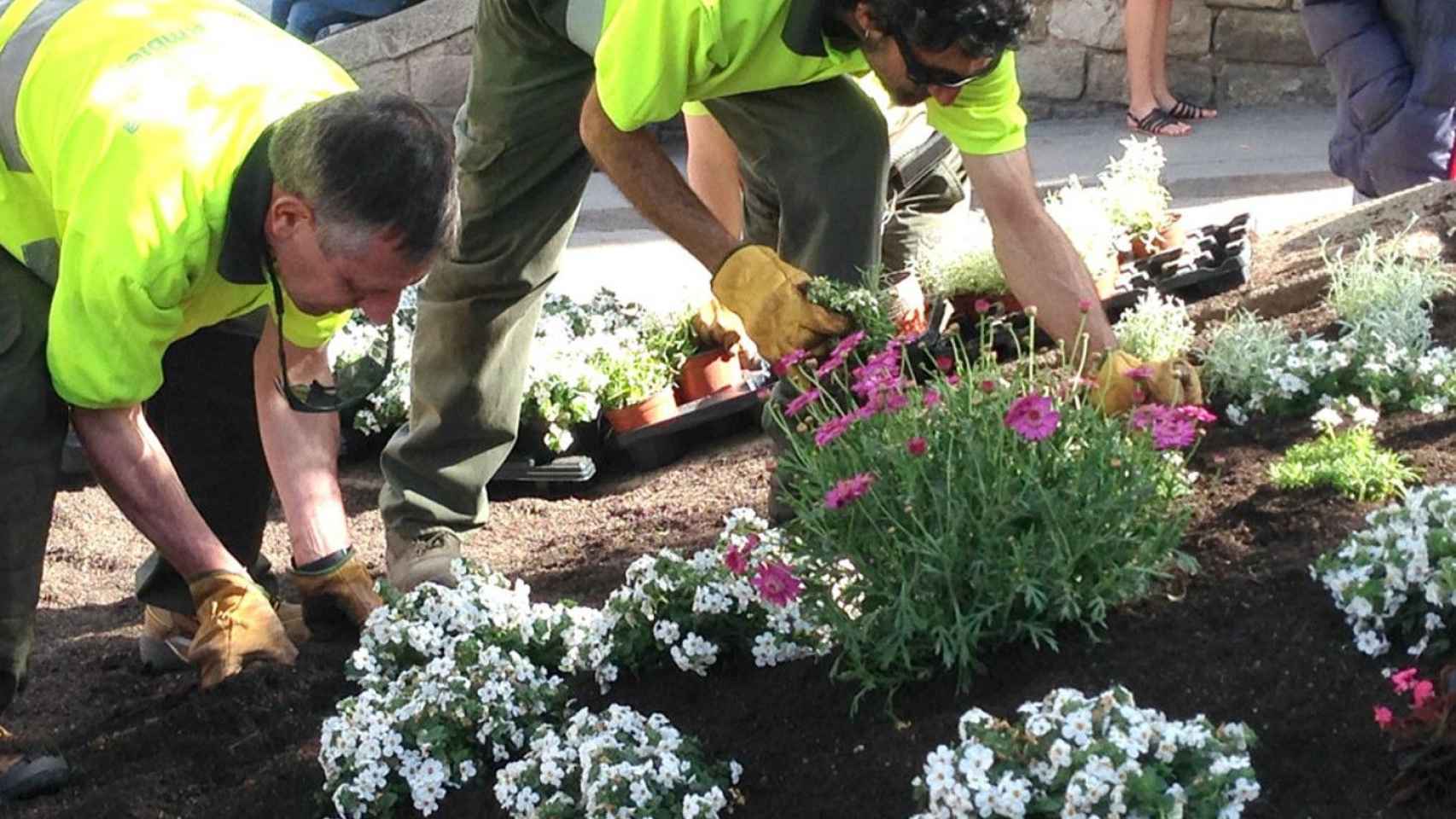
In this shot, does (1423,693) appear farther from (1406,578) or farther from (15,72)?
(15,72)

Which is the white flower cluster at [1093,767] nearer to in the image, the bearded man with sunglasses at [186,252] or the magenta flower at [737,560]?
the magenta flower at [737,560]

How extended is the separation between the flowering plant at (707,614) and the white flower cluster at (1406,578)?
2.66ft

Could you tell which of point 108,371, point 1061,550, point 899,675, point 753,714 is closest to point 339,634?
point 108,371

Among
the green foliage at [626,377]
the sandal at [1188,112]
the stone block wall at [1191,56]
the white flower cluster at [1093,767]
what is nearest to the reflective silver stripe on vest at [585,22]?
the green foliage at [626,377]

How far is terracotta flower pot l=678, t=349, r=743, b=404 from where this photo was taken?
5.41 m

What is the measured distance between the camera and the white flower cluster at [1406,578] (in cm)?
264

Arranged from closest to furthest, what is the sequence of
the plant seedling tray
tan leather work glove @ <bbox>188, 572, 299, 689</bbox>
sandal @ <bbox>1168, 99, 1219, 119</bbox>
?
tan leather work glove @ <bbox>188, 572, 299, 689</bbox>, the plant seedling tray, sandal @ <bbox>1168, 99, 1219, 119</bbox>

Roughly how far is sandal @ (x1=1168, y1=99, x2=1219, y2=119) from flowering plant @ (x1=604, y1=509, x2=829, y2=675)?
5978 millimetres

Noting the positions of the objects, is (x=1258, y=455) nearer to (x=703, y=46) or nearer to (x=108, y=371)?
(x=703, y=46)

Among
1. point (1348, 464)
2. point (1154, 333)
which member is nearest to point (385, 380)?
point (1154, 333)

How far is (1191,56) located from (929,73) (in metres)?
6.08

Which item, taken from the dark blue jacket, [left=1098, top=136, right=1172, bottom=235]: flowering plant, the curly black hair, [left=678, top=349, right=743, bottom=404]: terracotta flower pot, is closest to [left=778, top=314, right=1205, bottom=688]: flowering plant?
the curly black hair

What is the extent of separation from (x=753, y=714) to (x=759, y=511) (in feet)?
4.98

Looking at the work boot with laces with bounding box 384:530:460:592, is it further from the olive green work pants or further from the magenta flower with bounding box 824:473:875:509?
the magenta flower with bounding box 824:473:875:509
